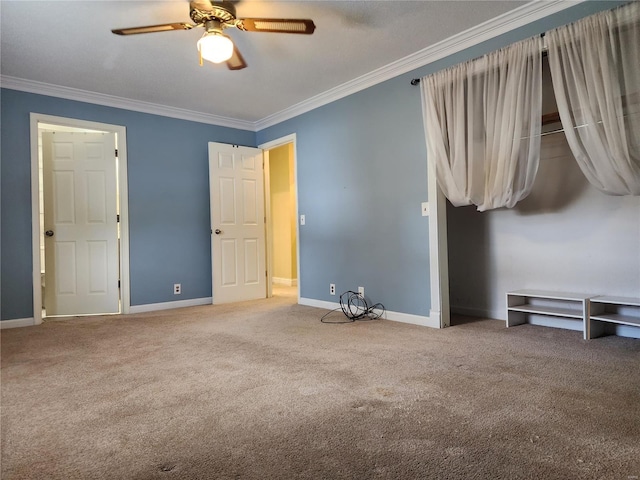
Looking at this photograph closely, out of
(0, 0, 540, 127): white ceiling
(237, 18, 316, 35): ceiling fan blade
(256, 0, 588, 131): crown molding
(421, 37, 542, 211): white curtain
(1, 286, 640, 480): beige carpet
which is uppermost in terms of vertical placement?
(0, 0, 540, 127): white ceiling

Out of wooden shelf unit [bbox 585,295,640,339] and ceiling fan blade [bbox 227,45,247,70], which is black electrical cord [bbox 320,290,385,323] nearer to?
wooden shelf unit [bbox 585,295,640,339]

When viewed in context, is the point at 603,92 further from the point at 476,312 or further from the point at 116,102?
the point at 116,102

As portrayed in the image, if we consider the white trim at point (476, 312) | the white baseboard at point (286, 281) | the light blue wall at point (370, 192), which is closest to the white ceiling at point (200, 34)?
the light blue wall at point (370, 192)

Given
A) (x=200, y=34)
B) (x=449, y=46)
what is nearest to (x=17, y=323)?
(x=200, y=34)

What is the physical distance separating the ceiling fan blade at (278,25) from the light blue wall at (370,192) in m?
1.49

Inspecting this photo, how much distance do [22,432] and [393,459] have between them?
1577 mm

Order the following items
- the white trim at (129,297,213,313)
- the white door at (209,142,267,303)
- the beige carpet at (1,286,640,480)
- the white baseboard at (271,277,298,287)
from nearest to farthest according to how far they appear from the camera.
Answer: the beige carpet at (1,286,640,480)
the white trim at (129,297,213,313)
the white door at (209,142,267,303)
the white baseboard at (271,277,298,287)

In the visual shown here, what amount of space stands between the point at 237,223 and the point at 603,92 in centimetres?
416

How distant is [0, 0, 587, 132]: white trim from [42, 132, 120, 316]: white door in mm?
470

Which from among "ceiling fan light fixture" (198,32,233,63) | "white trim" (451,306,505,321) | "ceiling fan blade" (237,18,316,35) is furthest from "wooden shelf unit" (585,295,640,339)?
"ceiling fan light fixture" (198,32,233,63)

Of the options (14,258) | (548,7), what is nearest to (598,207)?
(548,7)

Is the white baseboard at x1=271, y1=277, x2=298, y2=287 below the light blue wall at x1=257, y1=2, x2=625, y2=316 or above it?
below

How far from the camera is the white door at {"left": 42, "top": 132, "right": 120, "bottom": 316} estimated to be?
4.41 meters

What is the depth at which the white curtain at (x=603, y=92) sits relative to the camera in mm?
2373
